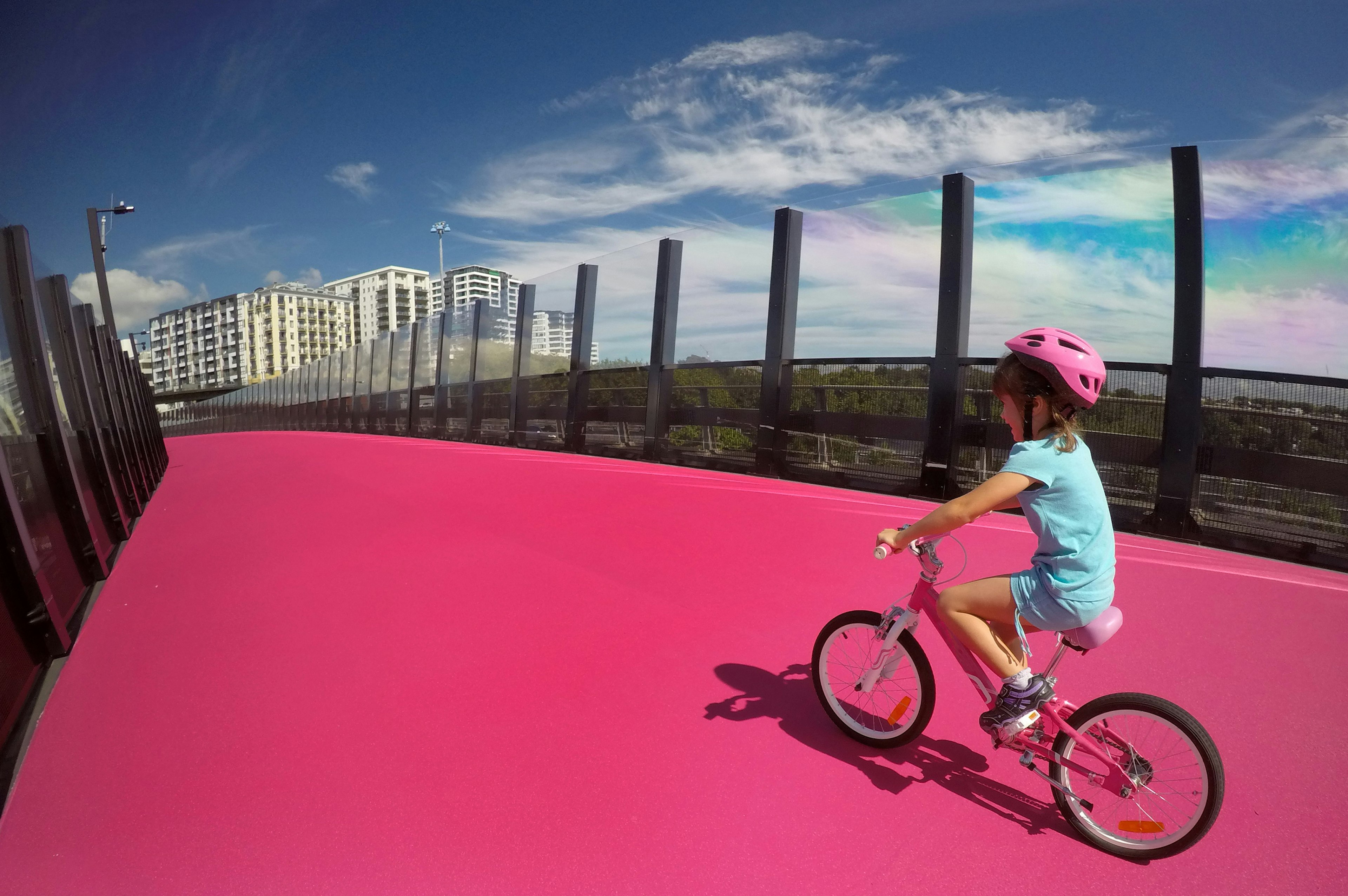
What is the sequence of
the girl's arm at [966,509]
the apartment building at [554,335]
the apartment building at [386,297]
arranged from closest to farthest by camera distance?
1. the girl's arm at [966,509]
2. the apartment building at [554,335]
3. the apartment building at [386,297]

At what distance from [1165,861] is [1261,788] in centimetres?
64

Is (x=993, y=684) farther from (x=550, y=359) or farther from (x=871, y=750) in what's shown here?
(x=550, y=359)

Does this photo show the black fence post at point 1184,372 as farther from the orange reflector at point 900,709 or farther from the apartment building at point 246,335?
the apartment building at point 246,335

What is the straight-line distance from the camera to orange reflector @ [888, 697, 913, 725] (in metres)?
3.14

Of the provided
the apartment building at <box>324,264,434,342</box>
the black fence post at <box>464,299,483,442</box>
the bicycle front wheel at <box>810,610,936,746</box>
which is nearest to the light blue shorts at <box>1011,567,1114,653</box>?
the bicycle front wheel at <box>810,610,936,746</box>

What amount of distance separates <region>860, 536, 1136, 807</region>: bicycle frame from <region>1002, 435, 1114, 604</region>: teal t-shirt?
0.73 feet


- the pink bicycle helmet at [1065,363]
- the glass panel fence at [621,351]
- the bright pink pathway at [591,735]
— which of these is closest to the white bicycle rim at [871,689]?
the bright pink pathway at [591,735]

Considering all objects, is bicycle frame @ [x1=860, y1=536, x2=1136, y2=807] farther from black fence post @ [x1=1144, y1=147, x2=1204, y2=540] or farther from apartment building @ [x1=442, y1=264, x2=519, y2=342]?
apartment building @ [x1=442, y1=264, x2=519, y2=342]

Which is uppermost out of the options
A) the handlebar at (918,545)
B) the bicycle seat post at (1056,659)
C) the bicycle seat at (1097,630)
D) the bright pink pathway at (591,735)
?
the handlebar at (918,545)

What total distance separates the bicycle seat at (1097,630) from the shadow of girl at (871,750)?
0.60 metres

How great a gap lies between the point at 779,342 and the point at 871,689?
887cm

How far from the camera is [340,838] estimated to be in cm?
257

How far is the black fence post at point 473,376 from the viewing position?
22188 millimetres

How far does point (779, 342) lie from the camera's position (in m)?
11.8
